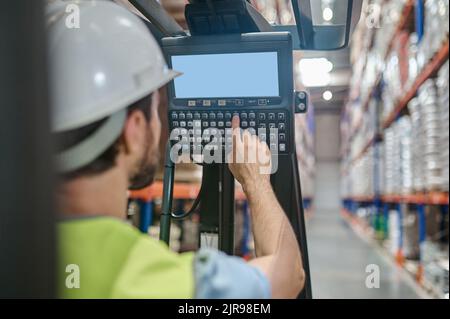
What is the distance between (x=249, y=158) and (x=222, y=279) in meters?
0.32

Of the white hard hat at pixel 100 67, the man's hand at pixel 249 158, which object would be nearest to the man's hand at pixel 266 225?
the man's hand at pixel 249 158

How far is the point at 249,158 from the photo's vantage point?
970 millimetres

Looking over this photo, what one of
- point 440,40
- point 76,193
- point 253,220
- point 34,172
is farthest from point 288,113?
point 440,40

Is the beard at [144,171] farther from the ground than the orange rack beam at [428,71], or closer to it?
closer to it

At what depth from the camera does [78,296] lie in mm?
694

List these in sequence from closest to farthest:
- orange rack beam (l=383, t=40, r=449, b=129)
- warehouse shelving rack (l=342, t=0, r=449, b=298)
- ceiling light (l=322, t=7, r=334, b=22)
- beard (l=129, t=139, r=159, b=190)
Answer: beard (l=129, t=139, r=159, b=190) < ceiling light (l=322, t=7, r=334, b=22) < orange rack beam (l=383, t=40, r=449, b=129) < warehouse shelving rack (l=342, t=0, r=449, b=298)

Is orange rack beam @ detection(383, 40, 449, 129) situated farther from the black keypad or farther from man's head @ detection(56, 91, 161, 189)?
man's head @ detection(56, 91, 161, 189)

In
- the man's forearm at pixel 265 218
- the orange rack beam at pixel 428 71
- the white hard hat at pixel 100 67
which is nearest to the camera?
the white hard hat at pixel 100 67

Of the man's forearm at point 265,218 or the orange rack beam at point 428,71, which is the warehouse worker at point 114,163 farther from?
the orange rack beam at point 428,71

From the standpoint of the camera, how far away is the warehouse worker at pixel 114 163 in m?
0.64

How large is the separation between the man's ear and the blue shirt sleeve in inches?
6.8

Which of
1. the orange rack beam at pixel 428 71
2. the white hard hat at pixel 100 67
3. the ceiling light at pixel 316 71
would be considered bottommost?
the white hard hat at pixel 100 67

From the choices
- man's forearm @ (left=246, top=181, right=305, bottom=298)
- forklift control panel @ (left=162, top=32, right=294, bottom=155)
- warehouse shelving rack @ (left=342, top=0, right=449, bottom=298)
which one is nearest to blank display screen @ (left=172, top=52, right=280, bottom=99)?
forklift control panel @ (left=162, top=32, right=294, bottom=155)

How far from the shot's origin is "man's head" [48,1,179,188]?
62 cm
